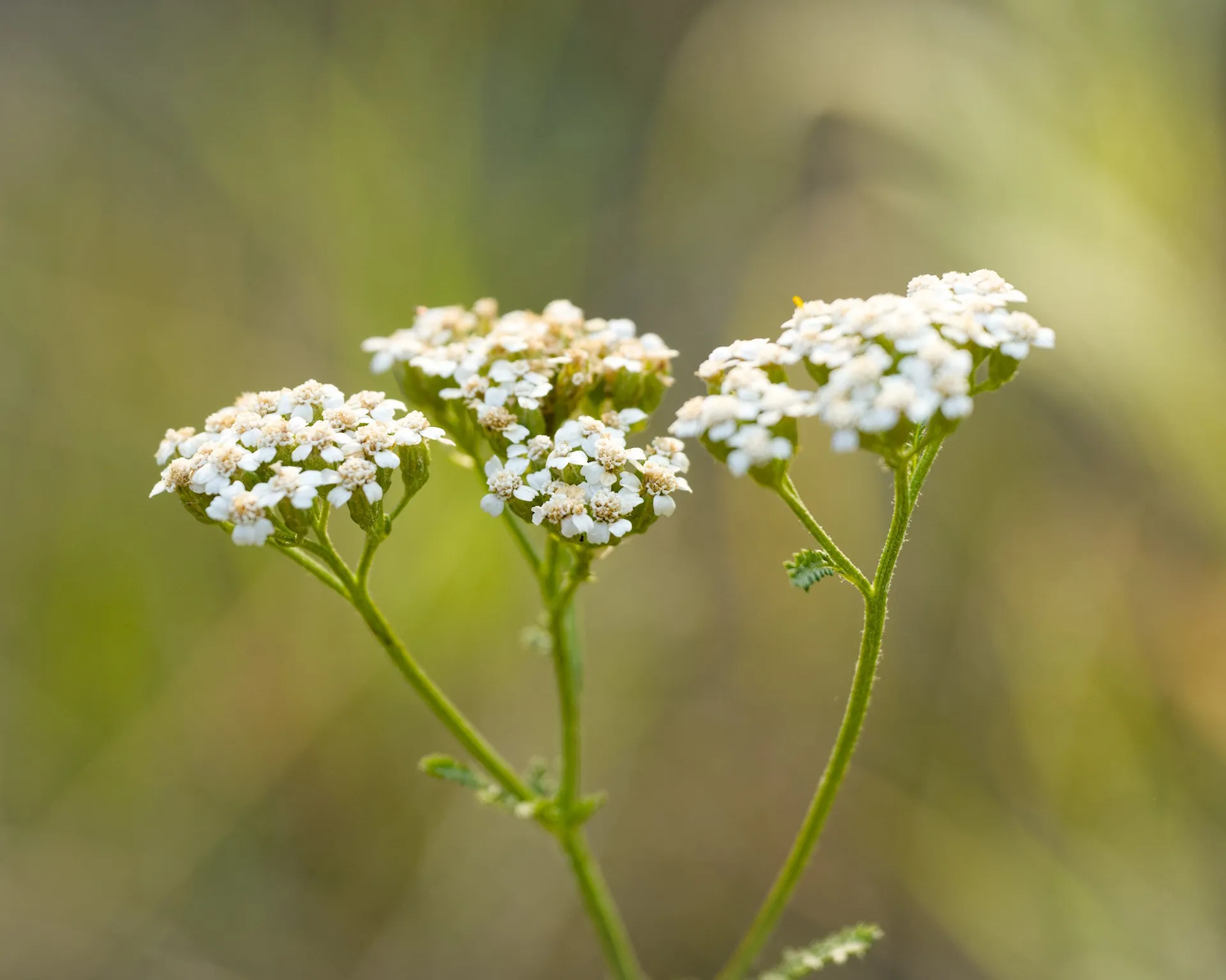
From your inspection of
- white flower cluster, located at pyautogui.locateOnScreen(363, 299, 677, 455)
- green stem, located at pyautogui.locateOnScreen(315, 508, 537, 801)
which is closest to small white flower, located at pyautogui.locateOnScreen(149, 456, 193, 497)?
green stem, located at pyautogui.locateOnScreen(315, 508, 537, 801)

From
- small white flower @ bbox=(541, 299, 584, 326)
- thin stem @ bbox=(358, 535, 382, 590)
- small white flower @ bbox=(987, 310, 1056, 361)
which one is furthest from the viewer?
small white flower @ bbox=(541, 299, 584, 326)

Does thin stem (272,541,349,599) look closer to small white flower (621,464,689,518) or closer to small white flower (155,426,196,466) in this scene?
small white flower (155,426,196,466)

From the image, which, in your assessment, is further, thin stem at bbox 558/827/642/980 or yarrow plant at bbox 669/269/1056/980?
thin stem at bbox 558/827/642/980

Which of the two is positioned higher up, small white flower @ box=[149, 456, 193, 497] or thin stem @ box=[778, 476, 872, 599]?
small white flower @ box=[149, 456, 193, 497]

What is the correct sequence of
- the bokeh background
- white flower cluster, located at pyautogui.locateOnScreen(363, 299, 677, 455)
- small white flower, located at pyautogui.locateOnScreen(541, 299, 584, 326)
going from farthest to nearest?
the bokeh background, small white flower, located at pyautogui.locateOnScreen(541, 299, 584, 326), white flower cluster, located at pyautogui.locateOnScreen(363, 299, 677, 455)

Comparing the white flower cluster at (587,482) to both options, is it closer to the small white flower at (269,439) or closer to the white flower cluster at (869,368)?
the white flower cluster at (869,368)

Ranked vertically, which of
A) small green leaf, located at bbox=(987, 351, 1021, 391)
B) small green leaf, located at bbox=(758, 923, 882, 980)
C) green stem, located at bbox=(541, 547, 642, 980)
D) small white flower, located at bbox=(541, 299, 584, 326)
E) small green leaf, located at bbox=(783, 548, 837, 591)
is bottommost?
small green leaf, located at bbox=(758, 923, 882, 980)

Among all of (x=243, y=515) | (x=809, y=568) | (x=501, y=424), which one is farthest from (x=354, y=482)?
(x=809, y=568)
